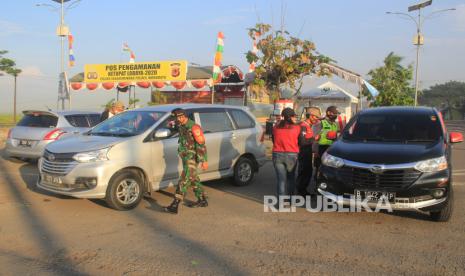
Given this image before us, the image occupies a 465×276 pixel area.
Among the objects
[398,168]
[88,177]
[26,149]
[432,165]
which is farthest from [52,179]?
[432,165]

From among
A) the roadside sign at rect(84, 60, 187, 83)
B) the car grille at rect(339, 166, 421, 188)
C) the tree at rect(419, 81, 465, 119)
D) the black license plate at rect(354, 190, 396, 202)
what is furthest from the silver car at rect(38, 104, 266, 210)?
the tree at rect(419, 81, 465, 119)

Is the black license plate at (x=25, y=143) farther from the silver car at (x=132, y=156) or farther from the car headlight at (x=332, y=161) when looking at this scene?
the car headlight at (x=332, y=161)

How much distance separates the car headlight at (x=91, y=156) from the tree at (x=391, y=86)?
23.5 meters

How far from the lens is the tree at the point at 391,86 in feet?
94.2

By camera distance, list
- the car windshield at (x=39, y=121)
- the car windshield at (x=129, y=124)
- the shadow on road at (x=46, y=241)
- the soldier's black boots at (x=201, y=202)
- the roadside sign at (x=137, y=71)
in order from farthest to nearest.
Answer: the roadside sign at (x=137, y=71) < the car windshield at (x=39, y=121) < the car windshield at (x=129, y=124) < the soldier's black boots at (x=201, y=202) < the shadow on road at (x=46, y=241)

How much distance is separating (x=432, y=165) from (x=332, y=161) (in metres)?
1.30

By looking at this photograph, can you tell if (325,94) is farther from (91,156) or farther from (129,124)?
(91,156)

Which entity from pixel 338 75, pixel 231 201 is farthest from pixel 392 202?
pixel 338 75

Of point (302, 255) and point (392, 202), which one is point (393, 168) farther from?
point (302, 255)

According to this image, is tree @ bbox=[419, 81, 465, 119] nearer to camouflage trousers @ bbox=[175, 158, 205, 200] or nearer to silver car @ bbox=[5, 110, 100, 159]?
silver car @ bbox=[5, 110, 100, 159]

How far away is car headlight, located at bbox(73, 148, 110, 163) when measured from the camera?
22.2ft

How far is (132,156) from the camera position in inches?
277

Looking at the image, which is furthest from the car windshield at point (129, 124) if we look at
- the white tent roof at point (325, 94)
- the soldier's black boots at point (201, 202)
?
the white tent roof at point (325, 94)

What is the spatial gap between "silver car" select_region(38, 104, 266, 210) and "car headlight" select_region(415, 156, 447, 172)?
12.1 ft
